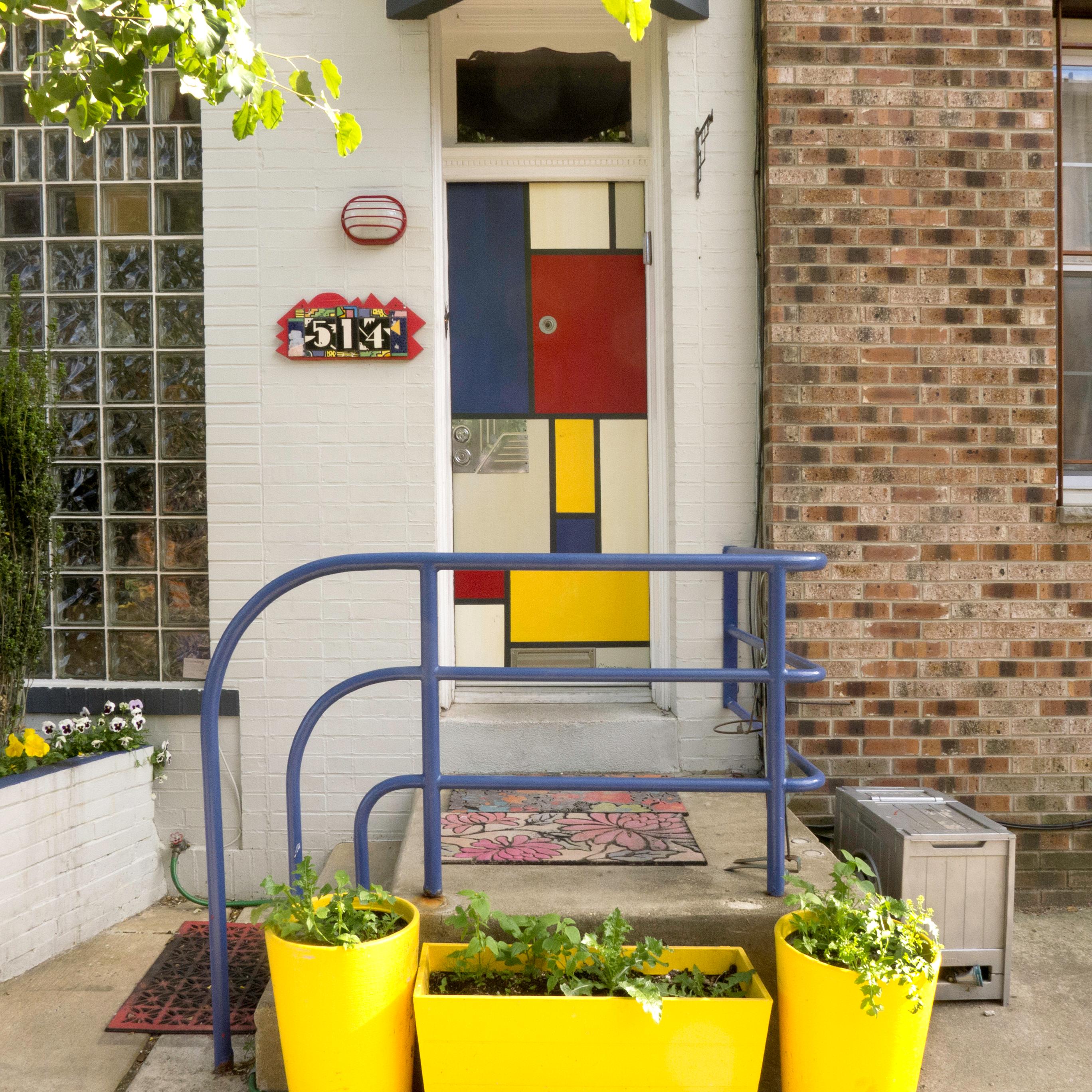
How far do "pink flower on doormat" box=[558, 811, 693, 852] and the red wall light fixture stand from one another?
2312 mm

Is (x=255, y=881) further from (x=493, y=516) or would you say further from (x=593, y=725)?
(x=493, y=516)

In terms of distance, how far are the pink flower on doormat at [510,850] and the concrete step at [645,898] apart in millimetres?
42

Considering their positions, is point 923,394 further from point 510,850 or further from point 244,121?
point 244,121

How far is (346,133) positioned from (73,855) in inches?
102

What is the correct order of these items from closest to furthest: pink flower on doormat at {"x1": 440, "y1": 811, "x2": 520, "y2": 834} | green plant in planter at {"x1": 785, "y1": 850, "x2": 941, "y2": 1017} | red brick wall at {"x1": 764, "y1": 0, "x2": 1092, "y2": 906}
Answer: green plant in planter at {"x1": 785, "y1": 850, "x2": 941, "y2": 1017}
pink flower on doormat at {"x1": 440, "y1": 811, "x2": 520, "y2": 834}
red brick wall at {"x1": 764, "y1": 0, "x2": 1092, "y2": 906}

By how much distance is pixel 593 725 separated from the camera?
3.68 meters

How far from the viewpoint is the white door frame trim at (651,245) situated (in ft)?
12.6

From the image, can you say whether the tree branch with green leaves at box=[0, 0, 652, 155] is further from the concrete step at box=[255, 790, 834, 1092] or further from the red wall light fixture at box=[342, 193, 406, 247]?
the concrete step at box=[255, 790, 834, 1092]

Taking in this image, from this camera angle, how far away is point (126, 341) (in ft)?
12.5

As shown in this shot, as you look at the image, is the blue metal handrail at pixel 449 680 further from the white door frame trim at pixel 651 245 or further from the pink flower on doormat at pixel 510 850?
the white door frame trim at pixel 651 245

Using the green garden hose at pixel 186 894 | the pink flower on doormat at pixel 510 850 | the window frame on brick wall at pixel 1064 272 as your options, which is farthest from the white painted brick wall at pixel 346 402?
the window frame on brick wall at pixel 1064 272

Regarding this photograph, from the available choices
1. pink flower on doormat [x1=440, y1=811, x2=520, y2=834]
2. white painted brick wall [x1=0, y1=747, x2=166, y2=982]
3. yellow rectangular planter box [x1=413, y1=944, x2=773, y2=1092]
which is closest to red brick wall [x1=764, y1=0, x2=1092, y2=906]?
pink flower on doormat [x1=440, y1=811, x2=520, y2=834]

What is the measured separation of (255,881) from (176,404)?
1.96 m

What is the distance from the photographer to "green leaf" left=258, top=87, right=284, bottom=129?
2402 mm
